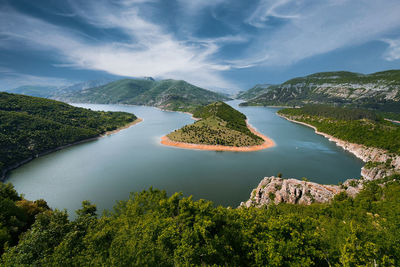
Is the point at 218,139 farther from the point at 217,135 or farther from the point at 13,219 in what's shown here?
the point at 13,219

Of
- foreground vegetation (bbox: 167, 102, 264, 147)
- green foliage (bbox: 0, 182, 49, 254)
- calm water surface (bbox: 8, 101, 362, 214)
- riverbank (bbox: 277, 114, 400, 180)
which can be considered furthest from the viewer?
foreground vegetation (bbox: 167, 102, 264, 147)

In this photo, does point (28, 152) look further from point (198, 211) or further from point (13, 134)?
point (198, 211)

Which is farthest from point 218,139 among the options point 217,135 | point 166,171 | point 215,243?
point 215,243

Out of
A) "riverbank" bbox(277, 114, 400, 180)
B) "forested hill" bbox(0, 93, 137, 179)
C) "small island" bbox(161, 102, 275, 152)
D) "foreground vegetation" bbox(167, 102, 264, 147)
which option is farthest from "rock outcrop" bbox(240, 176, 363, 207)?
"forested hill" bbox(0, 93, 137, 179)

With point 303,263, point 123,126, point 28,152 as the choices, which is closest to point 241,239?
point 303,263

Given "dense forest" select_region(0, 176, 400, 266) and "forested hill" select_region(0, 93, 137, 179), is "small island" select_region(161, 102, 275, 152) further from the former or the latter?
"dense forest" select_region(0, 176, 400, 266)

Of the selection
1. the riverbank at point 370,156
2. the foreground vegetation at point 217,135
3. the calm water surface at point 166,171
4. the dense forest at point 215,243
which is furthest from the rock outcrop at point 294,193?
the foreground vegetation at point 217,135
